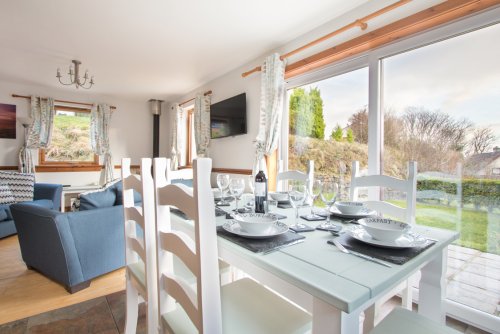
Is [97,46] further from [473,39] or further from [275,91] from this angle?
[473,39]

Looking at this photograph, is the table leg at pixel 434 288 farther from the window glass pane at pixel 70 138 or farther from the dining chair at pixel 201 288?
the window glass pane at pixel 70 138

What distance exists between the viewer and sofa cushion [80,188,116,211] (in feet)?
6.65

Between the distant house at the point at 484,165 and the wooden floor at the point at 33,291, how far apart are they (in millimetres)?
2633

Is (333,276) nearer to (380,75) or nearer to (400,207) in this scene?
(400,207)

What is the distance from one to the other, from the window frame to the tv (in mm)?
2841

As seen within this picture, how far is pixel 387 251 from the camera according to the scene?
2.64ft

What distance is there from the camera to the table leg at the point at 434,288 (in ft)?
3.14

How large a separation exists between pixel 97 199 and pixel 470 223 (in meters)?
2.70

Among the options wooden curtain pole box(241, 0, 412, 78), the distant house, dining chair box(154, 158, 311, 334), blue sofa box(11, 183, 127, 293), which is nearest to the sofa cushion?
blue sofa box(11, 183, 127, 293)

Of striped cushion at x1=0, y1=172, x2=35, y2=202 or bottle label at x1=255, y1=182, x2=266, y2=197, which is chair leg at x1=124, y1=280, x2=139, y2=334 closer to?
bottle label at x1=255, y1=182, x2=266, y2=197

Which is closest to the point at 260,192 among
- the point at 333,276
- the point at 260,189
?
the point at 260,189

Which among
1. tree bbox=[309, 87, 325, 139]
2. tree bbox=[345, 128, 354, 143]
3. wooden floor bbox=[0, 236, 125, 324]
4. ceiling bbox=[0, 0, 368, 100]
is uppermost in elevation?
ceiling bbox=[0, 0, 368, 100]

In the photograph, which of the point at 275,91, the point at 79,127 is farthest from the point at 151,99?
the point at 275,91

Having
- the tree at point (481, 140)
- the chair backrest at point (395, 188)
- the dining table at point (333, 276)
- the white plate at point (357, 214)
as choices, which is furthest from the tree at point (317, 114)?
the dining table at point (333, 276)
